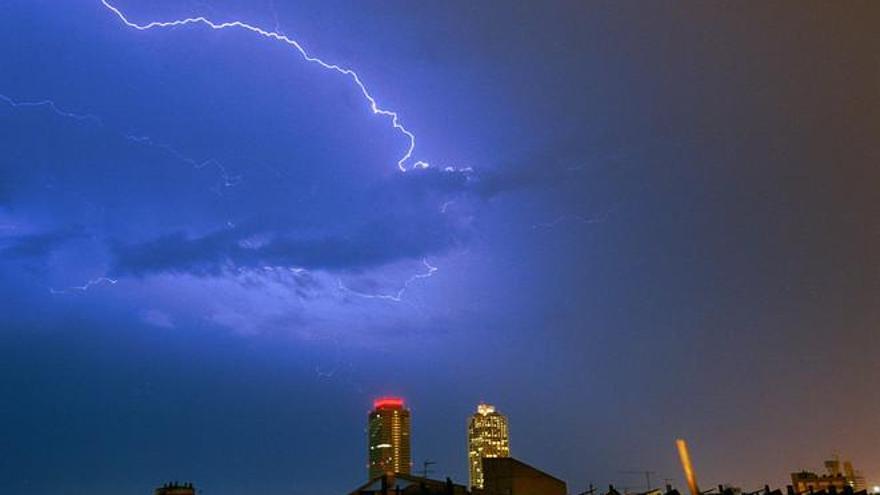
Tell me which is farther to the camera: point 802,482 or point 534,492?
point 802,482

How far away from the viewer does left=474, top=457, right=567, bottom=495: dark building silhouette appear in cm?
3567

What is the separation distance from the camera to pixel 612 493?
38.1 meters

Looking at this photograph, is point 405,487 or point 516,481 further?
point 516,481

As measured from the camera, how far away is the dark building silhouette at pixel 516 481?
3567cm

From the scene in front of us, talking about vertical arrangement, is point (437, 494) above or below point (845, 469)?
below

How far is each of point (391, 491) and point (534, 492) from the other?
1310 centimetres

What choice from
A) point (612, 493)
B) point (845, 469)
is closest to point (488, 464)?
point (612, 493)

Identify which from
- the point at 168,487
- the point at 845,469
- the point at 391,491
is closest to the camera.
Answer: the point at 391,491

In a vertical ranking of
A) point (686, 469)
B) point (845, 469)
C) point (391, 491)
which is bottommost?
point (686, 469)

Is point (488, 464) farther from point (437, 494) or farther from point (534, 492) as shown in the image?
point (437, 494)

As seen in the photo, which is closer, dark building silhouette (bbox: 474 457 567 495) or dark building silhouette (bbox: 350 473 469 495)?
dark building silhouette (bbox: 350 473 469 495)

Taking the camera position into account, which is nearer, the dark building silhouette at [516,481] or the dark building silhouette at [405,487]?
the dark building silhouette at [405,487]

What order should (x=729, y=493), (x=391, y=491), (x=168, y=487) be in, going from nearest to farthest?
(x=391, y=491) < (x=168, y=487) < (x=729, y=493)

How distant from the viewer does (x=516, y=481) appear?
35938mm
